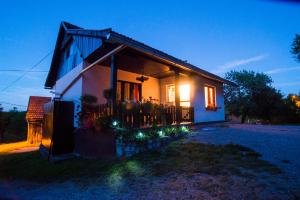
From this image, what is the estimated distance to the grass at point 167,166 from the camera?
3.71m

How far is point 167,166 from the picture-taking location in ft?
13.5

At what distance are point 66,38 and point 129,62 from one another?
5326 mm

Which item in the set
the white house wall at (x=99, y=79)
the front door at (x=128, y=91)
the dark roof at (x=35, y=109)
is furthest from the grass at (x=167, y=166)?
the dark roof at (x=35, y=109)

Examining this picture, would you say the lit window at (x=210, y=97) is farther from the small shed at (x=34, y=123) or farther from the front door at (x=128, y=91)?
the small shed at (x=34, y=123)

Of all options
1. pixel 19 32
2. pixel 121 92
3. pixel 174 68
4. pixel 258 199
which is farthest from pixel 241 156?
pixel 19 32

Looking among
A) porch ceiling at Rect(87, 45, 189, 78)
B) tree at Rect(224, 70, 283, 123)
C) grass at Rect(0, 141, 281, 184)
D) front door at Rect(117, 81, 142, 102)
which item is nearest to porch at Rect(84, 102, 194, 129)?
grass at Rect(0, 141, 281, 184)

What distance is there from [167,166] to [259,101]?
66.3 ft

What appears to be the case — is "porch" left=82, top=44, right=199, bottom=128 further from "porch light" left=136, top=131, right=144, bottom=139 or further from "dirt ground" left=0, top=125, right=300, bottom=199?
"dirt ground" left=0, top=125, right=300, bottom=199

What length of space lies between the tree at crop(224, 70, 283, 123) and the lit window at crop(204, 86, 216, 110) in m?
9.93

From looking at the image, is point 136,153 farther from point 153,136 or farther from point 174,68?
point 174,68

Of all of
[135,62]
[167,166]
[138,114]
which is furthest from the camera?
[135,62]

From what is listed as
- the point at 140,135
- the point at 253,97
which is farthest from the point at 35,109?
the point at 253,97

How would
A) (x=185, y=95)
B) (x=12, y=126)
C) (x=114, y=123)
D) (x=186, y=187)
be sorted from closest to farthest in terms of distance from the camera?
1. (x=186, y=187)
2. (x=114, y=123)
3. (x=185, y=95)
4. (x=12, y=126)

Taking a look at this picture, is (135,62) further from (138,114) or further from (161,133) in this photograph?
(161,133)
